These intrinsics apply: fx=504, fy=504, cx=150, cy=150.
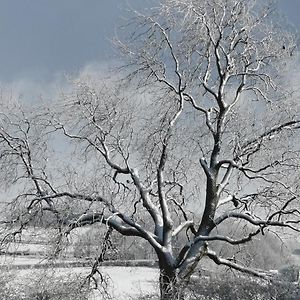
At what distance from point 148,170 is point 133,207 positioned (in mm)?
1230

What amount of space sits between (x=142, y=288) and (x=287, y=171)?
16.1ft

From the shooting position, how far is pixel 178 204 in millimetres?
13172

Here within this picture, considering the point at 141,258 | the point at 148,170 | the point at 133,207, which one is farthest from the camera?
the point at 141,258

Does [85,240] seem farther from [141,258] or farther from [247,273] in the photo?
[141,258]

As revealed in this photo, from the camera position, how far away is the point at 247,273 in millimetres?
11633

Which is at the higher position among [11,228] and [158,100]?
[158,100]

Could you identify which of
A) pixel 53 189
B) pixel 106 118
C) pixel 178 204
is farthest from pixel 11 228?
pixel 178 204

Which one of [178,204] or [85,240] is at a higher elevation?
[178,204]

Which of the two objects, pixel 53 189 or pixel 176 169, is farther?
pixel 176 169

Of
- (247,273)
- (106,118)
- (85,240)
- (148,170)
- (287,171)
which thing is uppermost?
(106,118)

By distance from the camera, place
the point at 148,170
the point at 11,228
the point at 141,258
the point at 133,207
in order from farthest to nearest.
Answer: the point at 141,258
the point at 148,170
the point at 133,207
the point at 11,228

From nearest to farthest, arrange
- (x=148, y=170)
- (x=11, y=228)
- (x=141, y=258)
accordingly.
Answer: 1. (x=11, y=228)
2. (x=148, y=170)
3. (x=141, y=258)

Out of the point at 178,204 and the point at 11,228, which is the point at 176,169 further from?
the point at 11,228

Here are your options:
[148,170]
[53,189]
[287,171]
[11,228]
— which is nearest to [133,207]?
[148,170]
